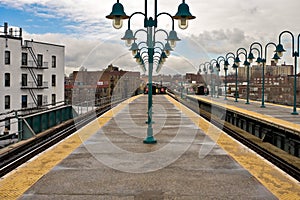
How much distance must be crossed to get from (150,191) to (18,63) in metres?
45.2

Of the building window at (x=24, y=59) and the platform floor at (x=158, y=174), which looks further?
the building window at (x=24, y=59)

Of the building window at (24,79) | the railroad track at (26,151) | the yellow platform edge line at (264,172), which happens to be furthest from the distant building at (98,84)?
the yellow platform edge line at (264,172)

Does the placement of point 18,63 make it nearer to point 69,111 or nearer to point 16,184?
point 69,111

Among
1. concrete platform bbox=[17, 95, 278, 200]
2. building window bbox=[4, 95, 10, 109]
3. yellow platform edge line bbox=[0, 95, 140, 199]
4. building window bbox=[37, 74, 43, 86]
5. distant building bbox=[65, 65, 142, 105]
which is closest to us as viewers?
concrete platform bbox=[17, 95, 278, 200]

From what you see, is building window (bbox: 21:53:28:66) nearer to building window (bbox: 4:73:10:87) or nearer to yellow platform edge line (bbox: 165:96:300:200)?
building window (bbox: 4:73:10:87)

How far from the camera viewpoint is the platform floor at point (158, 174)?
22.9 feet

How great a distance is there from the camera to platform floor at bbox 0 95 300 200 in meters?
→ 6.99

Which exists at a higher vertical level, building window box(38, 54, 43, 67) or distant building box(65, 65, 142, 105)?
building window box(38, 54, 43, 67)

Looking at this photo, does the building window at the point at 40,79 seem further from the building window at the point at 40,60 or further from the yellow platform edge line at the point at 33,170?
the yellow platform edge line at the point at 33,170

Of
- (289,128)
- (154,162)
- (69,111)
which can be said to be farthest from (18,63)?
(154,162)

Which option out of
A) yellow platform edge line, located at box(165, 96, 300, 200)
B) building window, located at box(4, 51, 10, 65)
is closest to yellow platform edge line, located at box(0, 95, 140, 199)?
yellow platform edge line, located at box(165, 96, 300, 200)

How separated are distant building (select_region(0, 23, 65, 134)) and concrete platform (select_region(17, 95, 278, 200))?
3363cm

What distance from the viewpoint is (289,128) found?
15664 millimetres

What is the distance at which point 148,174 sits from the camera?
8.38m
